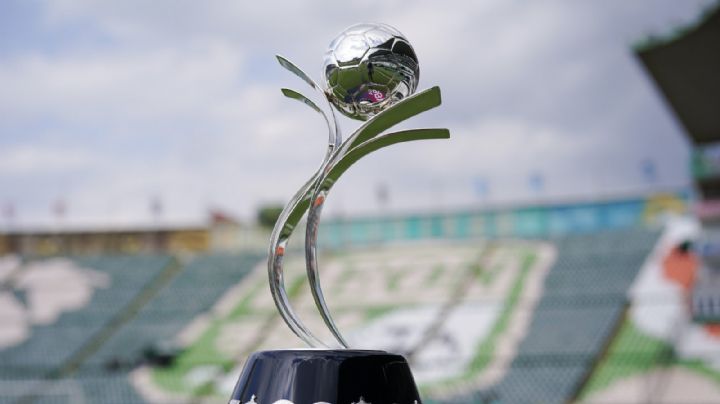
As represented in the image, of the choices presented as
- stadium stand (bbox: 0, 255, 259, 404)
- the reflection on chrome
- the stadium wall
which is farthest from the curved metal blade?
the stadium wall

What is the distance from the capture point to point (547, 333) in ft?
63.6

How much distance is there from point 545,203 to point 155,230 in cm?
1329

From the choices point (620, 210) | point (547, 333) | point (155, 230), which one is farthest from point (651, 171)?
point (155, 230)

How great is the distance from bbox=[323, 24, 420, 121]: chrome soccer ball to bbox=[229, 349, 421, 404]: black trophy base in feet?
2.87

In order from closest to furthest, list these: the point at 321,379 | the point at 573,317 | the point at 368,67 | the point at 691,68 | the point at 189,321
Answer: the point at 321,379 → the point at 368,67 → the point at 691,68 → the point at 573,317 → the point at 189,321

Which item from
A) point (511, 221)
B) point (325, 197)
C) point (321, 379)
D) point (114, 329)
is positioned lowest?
point (114, 329)

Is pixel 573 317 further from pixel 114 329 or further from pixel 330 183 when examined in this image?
pixel 330 183

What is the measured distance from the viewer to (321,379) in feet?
9.18

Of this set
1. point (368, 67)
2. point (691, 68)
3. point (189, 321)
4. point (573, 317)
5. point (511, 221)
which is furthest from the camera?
point (511, 221)

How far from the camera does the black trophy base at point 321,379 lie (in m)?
2.79

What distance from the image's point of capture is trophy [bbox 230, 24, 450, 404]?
111 inches

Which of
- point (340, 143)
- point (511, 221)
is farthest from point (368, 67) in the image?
point (511, 221)

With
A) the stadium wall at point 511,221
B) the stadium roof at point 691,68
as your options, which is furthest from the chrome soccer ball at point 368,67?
the stadium wall at point 511,221

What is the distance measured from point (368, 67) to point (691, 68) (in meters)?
A: 15.1
